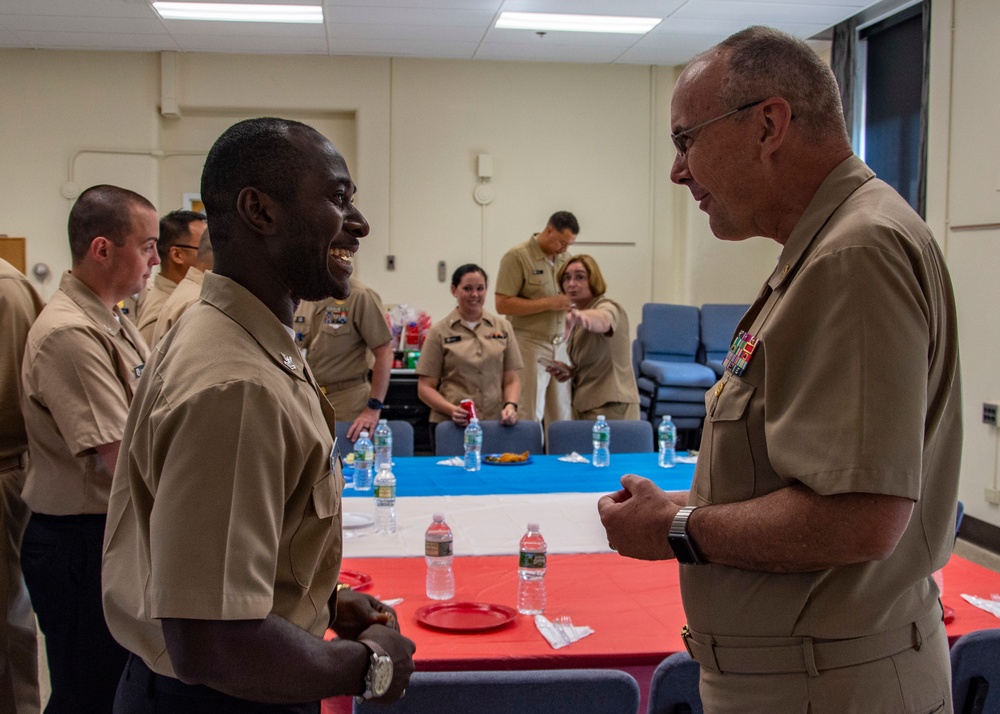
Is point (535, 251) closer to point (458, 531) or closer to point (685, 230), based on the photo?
point (685, 230)

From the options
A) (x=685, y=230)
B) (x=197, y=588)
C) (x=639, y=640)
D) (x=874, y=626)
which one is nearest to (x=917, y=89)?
(x=685, y=230)

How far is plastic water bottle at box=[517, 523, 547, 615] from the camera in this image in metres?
2.19

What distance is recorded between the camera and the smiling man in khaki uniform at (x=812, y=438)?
3.53 feet

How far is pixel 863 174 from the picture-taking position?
125 cm

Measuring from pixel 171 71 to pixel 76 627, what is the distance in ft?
20.1

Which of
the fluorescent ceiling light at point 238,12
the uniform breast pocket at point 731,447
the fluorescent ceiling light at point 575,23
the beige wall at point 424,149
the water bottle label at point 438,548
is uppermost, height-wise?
the fluorescent ceiling light at point 575,23

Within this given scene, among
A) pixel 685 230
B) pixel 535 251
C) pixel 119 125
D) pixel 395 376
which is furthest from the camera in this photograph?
pixel 685 230

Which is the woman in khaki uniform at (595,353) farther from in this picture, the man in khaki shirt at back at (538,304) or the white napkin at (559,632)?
the white napkin at (559,632)

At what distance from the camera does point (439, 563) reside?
2.29m

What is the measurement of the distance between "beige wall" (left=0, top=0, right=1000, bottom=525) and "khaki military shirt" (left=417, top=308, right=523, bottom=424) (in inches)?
115

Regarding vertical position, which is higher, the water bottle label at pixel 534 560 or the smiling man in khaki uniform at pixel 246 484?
the smiling man in khaki uniform at pixel 246 484

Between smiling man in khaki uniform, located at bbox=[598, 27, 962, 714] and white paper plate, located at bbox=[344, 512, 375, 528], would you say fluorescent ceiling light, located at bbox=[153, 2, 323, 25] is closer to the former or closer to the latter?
white paper plate, located at bbox=[344, 512, 375, 528]

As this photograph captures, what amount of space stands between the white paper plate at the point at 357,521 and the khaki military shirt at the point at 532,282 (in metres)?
3.13

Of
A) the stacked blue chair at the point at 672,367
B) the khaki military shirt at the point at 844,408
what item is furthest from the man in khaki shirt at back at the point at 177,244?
the stacked blue chair at the point at 672,367
